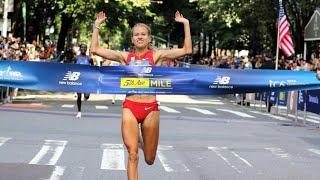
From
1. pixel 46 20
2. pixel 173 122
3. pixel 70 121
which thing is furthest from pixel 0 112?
pixel 46 20

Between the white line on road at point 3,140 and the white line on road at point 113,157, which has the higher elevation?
the white line on road at point 3,140

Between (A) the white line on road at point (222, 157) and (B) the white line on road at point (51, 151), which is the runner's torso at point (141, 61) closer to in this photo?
(A) the white line on road at point (222, 157)

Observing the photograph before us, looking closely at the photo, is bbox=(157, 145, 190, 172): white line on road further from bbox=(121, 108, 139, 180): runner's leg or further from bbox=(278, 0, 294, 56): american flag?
bbox=(278, 0, 294, 56): american flag

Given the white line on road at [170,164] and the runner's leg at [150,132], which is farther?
the white line on road at [170,164]

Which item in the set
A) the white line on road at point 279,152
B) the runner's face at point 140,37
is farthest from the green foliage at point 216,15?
the runner's face at point 140,37

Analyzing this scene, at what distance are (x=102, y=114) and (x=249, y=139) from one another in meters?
6.67

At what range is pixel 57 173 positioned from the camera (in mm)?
9422

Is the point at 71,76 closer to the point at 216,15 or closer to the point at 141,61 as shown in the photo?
the point at 141,61

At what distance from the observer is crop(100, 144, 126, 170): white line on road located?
1018 cm

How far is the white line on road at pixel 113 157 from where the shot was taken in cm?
1018

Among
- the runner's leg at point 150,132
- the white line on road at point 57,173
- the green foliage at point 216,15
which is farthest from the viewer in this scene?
the green foliage at point 216,15

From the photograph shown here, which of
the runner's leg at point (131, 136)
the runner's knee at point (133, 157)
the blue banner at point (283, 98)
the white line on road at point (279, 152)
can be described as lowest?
the white line on road at point (279, 152)

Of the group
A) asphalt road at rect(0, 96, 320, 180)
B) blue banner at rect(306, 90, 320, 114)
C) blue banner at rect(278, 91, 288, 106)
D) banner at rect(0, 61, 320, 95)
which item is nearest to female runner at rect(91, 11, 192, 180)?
banner at rect(0, 61, 320, 95)

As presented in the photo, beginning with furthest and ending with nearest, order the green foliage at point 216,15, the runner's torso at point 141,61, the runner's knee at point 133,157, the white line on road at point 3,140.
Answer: the green foliage at point 216,15 → the white line on road at point 3,140 → the runner's torso at point 141,61 → the runner's knee at point 133,157
